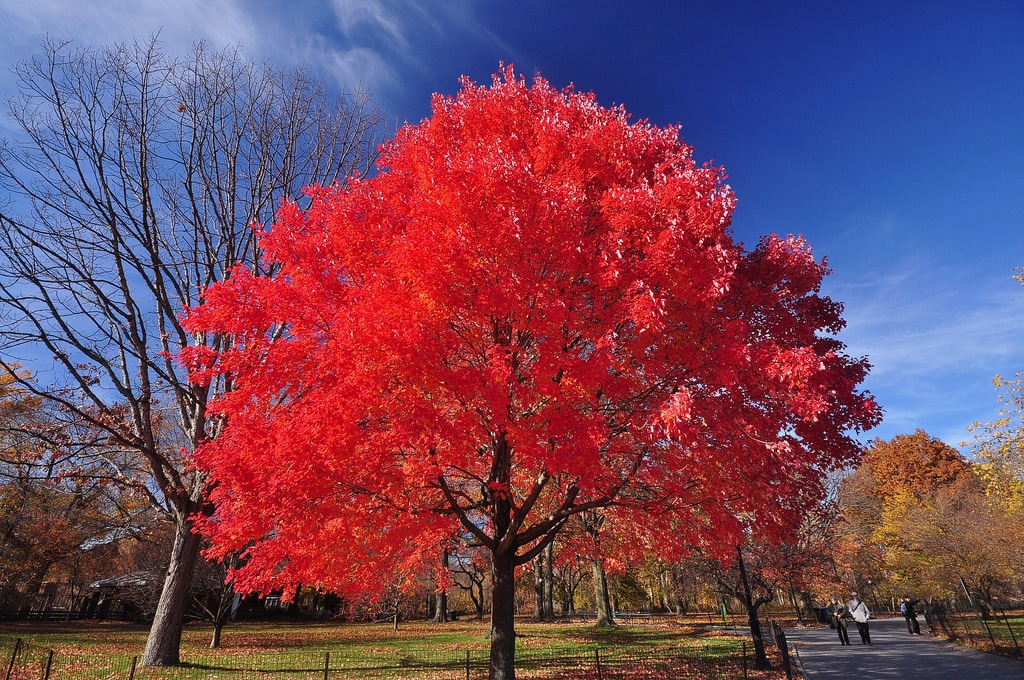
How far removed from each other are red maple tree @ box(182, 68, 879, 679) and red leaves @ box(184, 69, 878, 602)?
0.14 feet

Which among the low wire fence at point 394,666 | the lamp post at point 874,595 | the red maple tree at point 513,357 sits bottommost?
the lamp post at point 874,595

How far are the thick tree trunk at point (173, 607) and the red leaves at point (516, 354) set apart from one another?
16.8ft

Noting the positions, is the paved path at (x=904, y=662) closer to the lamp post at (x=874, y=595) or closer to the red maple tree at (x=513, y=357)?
the red maple tree at (x=513, y=357)

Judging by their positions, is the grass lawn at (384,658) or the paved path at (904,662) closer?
the grass lawn at (384,658)

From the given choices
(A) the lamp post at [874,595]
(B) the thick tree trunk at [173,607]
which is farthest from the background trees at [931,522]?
(B) the thick tree trunk at [173,607]

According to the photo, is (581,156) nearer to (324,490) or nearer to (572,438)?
(572,438)

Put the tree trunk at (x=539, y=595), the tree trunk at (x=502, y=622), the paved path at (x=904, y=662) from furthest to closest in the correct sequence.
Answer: the tree trunk at (x=539, y=595) < the paved path at (x=904, y=662) < the tree trunk at (x=502, y=622)

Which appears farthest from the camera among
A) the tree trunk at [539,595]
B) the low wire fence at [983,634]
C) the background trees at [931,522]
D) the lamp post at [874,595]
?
the lamp post at [874,595]

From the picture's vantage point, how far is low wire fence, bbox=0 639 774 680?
12.5m

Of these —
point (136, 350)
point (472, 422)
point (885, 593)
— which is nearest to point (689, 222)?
point (472, 422)

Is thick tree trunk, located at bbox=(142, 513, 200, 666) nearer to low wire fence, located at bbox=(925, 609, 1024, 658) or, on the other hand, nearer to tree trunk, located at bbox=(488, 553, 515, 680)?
tree trunk, located at bbox=(488, 553, 515, 680)

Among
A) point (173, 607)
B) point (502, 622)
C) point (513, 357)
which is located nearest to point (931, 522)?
point (502, 622)

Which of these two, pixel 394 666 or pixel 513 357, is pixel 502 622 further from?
pixel 394 666

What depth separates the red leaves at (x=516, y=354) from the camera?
7438mm
